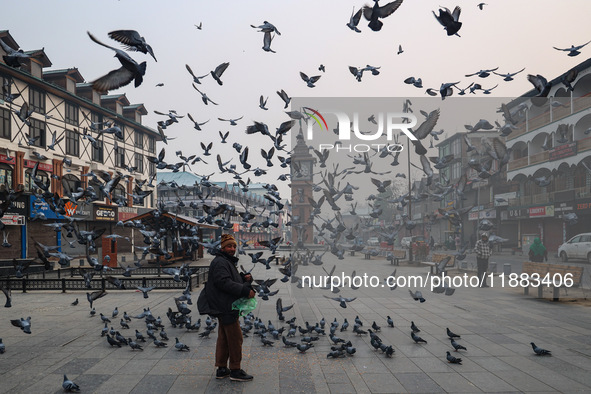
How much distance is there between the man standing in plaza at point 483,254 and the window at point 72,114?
Answer: 1279 inches

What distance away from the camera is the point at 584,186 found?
103 ft

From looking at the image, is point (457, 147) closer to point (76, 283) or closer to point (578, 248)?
point (578, 248)

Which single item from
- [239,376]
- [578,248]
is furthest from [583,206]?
[239,376]

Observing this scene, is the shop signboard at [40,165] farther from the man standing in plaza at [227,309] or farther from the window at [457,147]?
the window at [457,147]

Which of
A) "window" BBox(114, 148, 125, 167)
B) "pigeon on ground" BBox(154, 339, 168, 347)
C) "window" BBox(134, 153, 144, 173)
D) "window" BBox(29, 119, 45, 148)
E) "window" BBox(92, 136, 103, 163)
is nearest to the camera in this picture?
"pigeon on ground" BBox(154, 339, 168, 347)

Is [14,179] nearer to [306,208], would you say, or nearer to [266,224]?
[266,224]

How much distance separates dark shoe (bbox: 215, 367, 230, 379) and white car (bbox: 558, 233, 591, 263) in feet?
81.8

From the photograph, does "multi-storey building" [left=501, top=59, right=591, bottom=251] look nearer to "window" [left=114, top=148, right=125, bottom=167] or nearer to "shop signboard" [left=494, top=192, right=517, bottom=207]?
"shop signboard" [left=494, top=192, right=517, bottom=207]

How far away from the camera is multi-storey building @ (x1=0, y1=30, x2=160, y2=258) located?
2759 cm

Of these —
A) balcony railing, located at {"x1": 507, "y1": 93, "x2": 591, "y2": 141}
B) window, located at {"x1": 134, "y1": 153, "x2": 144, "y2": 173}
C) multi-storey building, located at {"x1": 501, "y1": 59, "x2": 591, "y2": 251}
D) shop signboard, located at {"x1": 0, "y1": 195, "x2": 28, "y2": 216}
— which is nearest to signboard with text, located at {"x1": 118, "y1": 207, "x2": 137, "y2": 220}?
window, located at {"x1": 134, "y1": 153, "x2": 144, "y2": 173}

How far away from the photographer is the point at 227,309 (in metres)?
5.56

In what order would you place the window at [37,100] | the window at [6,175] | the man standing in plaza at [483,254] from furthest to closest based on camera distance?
the window at [37,100] < the window at [6,175] < the man standing in plaza at [483,254]

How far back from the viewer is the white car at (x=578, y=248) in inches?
939

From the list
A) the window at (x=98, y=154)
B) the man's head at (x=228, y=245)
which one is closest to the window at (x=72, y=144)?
the window at (x=98, y=154)
